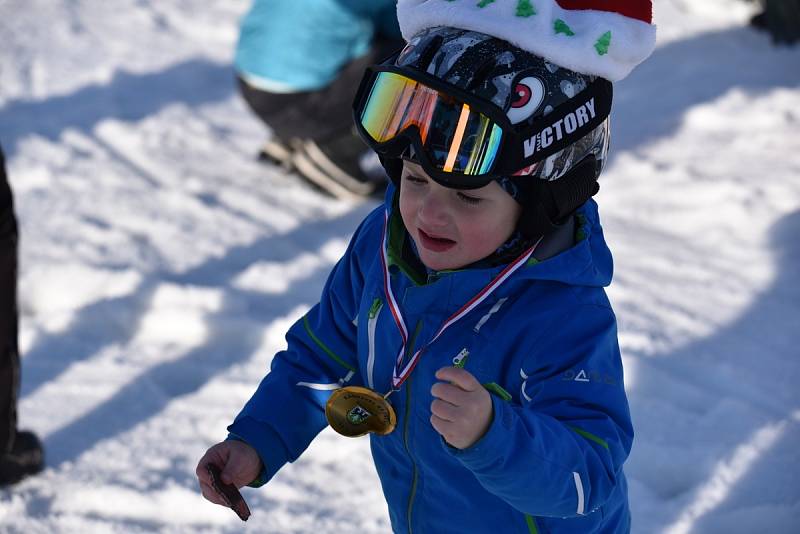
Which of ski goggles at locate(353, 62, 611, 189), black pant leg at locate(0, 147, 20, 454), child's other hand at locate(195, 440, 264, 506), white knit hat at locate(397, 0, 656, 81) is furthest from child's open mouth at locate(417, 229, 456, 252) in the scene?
black pant leg at locate(0, 147, 20, 454)

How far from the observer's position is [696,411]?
133 inches

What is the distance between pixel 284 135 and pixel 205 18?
7.56 ft

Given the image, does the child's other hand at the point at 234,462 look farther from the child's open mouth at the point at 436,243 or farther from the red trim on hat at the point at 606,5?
the red trim on hat at the point at 606,5

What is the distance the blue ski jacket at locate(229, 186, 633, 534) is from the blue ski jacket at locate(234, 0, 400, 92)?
290 centimetres

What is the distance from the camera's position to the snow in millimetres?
3059

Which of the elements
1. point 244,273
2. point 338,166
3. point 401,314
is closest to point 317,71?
point 338,166

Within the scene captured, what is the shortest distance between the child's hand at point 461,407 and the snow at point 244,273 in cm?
154

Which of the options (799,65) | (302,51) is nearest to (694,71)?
(799,65)

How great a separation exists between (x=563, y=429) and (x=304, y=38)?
3.55 meters

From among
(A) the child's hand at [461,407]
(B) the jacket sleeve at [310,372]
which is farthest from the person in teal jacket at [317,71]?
(A) the child's hand at [461,407]

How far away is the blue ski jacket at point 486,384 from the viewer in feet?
5.15

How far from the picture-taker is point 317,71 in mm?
4902

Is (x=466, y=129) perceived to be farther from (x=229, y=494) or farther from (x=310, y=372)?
(x=229, y=494)

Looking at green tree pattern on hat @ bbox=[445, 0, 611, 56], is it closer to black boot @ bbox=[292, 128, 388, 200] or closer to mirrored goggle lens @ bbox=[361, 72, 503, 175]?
mirrored goggle lens @ bbox=[361, 72, 503, 175]
